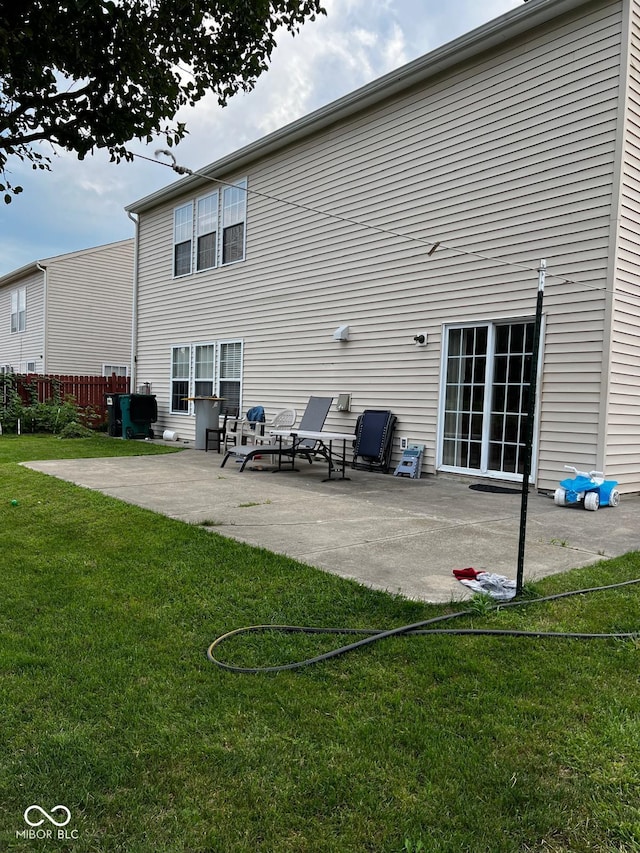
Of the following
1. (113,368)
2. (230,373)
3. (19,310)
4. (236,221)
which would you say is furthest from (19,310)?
(230,373)

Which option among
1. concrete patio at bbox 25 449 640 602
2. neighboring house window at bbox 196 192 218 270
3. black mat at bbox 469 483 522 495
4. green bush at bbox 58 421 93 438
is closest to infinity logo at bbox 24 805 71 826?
concrete patio at bbox 25 449 640 602

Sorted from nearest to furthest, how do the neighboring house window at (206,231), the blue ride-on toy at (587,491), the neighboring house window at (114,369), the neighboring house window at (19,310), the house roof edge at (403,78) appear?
1. the blue ride-on toy at (587,491)
2. the house roof edge at (403,78)
3. the neighboring house window at (206,231)
4. the neighboring house window at (114,369)
5. the neighboring house window at (19,310)

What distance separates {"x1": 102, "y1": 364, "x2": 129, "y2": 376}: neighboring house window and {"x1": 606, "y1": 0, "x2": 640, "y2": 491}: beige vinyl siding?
18073 mm

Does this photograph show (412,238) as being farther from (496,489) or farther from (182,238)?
(182,238)

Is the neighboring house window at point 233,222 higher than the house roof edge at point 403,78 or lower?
lower

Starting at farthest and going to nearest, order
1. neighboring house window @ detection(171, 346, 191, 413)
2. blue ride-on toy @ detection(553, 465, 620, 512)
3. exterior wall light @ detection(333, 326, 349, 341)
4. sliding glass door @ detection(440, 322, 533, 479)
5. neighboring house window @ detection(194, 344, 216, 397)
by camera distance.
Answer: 1. neighboring house window @ detection(171, 346, 191, 413)
2. neighboring house window @ detection(194, 344, 216, 397)
3. exterior wall light @ detection(333, 326, 349, 341)
4. sliding glass door @ detection(440, 322, 533, 479)
5. blue ride-on toy @ detection(553, 465, 620, 512)

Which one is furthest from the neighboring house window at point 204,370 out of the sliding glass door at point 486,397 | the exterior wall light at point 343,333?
the sliding glass door at point 486,397

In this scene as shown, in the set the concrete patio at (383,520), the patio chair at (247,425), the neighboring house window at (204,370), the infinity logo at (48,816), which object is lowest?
the infinity logo at (48,816)

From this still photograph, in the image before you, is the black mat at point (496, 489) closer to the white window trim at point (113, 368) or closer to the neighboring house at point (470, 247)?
the neighboring house at point (470, 247)

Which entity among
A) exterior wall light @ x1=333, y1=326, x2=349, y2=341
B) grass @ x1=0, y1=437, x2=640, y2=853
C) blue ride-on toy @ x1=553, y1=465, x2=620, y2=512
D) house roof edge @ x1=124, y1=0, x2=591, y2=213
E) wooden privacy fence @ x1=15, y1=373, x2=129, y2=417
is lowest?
grass @ x1=0, y1=437, x2=640, y2=853

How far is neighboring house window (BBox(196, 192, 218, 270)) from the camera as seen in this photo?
40.3 ft

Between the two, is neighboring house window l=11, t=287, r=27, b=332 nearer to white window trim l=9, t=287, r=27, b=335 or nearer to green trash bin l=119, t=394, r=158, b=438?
white window trim l=9, t=287, r=27, b=335

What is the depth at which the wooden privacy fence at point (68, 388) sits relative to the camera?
15.7 meters

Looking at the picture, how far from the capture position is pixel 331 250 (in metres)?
9.62
